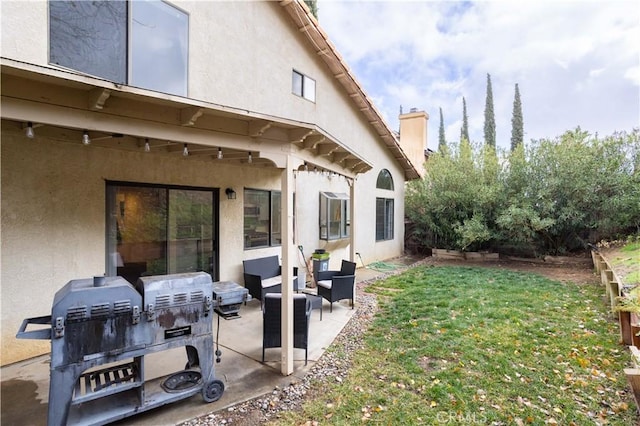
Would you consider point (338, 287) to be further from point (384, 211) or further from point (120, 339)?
point (384, 211)

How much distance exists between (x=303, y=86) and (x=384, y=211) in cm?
627

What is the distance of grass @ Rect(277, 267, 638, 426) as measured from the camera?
10.1ft

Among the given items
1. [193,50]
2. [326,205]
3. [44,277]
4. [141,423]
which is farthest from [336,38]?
[141,423]

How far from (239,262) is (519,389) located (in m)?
5.36

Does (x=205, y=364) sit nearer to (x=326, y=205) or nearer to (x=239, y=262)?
(x=239, y=262)

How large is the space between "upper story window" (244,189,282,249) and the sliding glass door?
2.72ft

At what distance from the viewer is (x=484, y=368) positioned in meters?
3.95

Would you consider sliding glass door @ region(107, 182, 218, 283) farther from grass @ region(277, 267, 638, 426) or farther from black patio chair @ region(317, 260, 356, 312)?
grass @ region(277, 267, 638, 426)

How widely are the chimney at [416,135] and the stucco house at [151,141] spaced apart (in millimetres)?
9746

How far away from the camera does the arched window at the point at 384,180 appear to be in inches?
482

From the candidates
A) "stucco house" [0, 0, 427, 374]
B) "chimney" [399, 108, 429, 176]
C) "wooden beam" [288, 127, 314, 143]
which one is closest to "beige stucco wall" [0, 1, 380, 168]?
"stucco house" [0, 0, 427, 374]

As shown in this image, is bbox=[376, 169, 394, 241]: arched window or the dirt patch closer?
the dirt patch

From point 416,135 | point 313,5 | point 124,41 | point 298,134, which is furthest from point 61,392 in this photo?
point 416,135

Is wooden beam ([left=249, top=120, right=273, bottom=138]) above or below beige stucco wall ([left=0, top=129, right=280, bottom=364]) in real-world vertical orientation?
above
